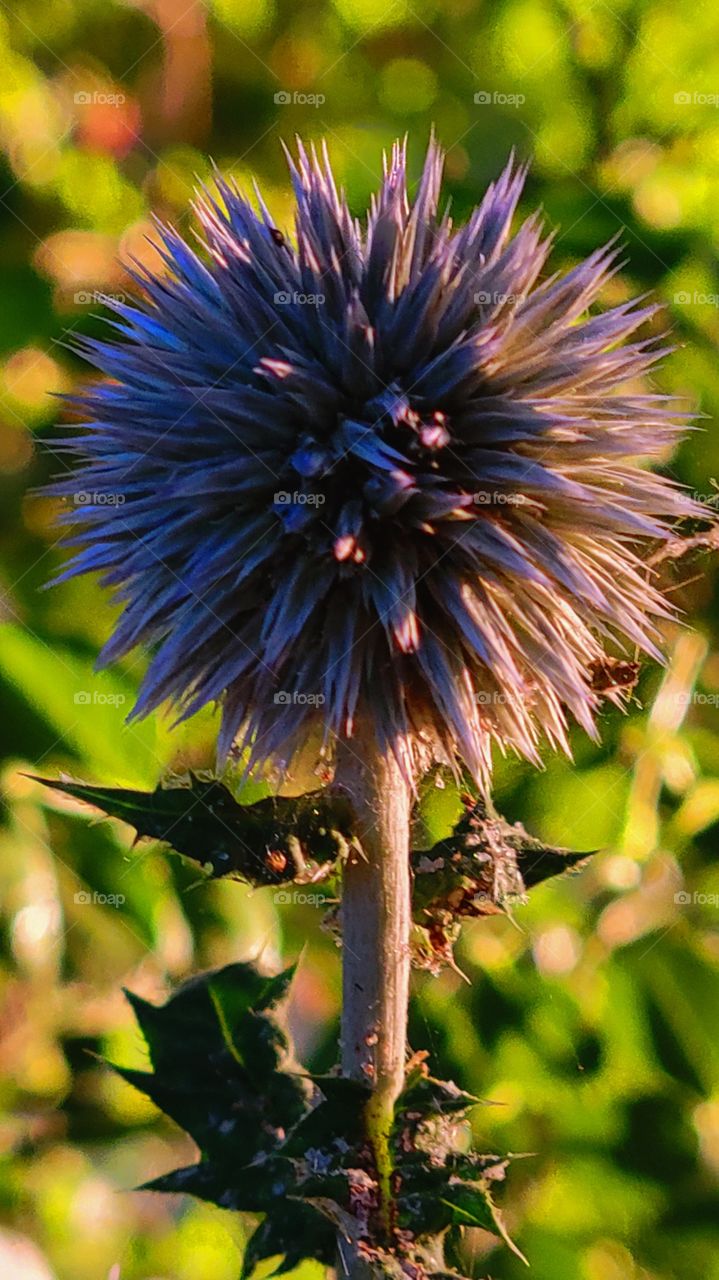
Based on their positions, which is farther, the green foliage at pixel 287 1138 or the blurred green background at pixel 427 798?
the blurred green background at pixel 427 798

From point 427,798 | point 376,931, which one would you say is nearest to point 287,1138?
point 376,931

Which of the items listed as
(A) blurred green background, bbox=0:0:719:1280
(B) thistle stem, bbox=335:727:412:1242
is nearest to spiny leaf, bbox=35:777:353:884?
(B) thistle stem, bbox=335:727:412:1242

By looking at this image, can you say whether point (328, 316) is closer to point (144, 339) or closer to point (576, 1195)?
point (144, 339)

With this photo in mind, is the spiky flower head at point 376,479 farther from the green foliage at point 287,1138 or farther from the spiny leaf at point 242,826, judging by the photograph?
the green foliage at point 287,1138

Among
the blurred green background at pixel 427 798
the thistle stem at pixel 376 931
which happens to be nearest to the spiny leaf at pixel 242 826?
the thistle stem at pixel 376 931

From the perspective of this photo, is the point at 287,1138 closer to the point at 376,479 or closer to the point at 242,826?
the point at 242,826

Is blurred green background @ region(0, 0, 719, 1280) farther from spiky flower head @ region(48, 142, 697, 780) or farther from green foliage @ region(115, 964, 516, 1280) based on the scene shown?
spiky flower head @ region(48, 142, 697, 780)
